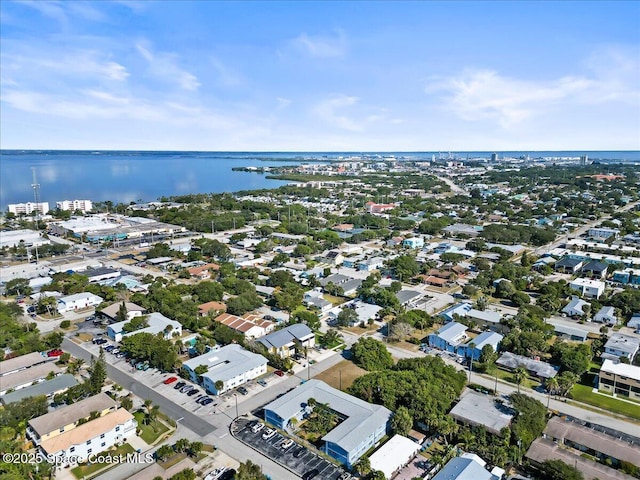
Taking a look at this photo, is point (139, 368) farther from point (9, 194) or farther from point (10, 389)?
point (9, 194)

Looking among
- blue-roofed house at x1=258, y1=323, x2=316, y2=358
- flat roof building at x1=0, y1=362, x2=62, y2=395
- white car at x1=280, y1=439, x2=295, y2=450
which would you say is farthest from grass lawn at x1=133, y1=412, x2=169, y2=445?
blue-roofed house at x1=258, y1=323, x2=316, y2=358

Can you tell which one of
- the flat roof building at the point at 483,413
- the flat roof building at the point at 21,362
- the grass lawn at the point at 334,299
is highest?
the flat roof building at the point at 483,413

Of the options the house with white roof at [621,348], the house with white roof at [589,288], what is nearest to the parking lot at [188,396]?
the house with white roof at [621,348]

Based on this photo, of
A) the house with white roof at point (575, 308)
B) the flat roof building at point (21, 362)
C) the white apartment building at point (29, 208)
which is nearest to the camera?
the flat roof building at point (21, 362)

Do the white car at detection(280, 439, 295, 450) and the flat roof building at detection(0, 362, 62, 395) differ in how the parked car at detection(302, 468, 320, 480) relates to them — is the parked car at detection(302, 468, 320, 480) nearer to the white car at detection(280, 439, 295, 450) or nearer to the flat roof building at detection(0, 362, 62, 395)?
the white car at detection(280, 439, 295, 450)

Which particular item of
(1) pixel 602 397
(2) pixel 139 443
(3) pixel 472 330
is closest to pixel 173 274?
(2) pixel 139 443

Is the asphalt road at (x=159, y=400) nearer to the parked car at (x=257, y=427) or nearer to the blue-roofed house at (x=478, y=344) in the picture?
the parked car at (x=257, y=427)
